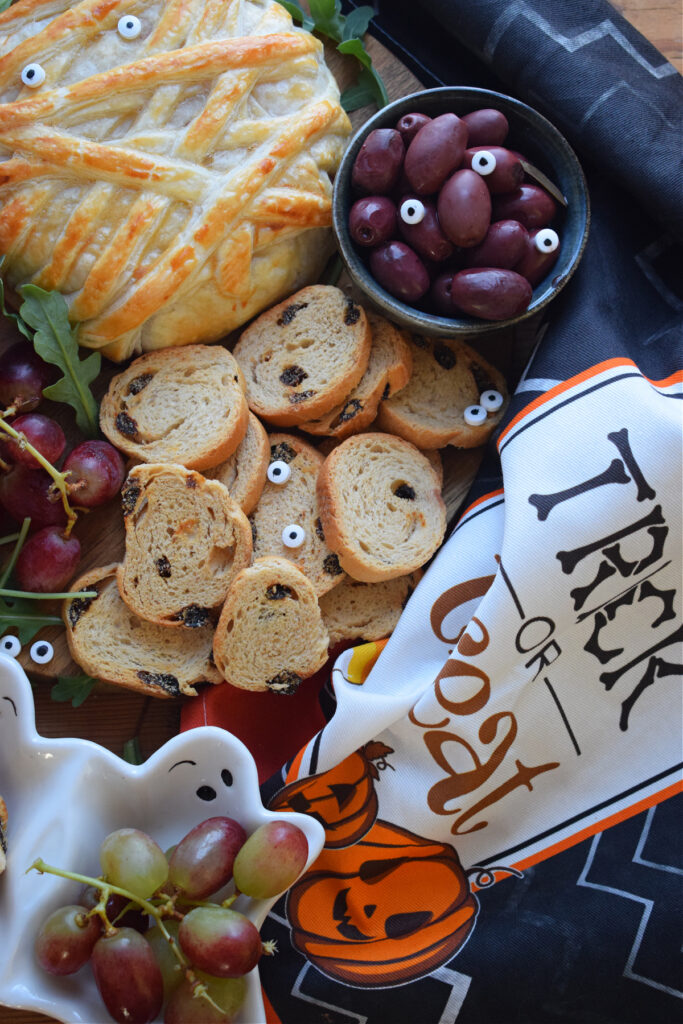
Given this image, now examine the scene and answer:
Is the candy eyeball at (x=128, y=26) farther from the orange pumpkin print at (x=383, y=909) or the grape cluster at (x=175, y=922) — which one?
the orange pumpkin print at (x=383, y=909)

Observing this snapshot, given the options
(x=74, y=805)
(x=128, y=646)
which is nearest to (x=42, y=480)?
(x=128, y=646)

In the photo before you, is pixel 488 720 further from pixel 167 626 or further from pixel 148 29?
pixel 148 29

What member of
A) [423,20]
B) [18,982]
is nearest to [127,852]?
[18,982]

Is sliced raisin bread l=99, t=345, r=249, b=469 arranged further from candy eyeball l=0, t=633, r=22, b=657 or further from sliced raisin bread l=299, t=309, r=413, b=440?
candy eyeball l=0, t=633, r=22, b=657

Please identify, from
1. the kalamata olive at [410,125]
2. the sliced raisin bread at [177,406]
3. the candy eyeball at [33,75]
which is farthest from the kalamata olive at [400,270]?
the candy eyeball at [33,75]

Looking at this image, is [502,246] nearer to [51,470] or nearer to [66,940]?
[51,470]

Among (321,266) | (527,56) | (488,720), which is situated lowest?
(488,720)
